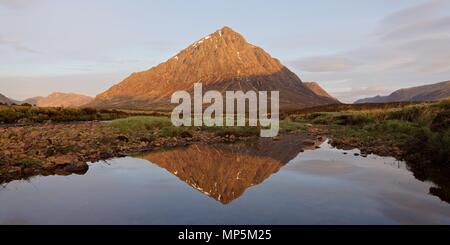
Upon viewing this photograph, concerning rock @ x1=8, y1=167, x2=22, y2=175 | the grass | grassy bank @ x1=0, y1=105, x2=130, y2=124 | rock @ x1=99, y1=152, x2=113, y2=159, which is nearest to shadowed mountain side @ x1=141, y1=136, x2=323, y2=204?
rock @ x1=99, y1=152, x2=113, y2=159

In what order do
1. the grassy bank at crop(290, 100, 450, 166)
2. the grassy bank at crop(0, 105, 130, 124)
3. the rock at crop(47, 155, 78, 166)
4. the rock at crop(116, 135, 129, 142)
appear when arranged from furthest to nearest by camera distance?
the grassy bank at crop(0, 105, 130, 124) < the rock at crop(116, 135, 129, 142) < the grassy bank at crop(290, 100, 450, 166) < the rock at crop(47, 155, 78, 166)

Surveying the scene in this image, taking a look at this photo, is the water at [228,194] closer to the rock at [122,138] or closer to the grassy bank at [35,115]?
the rock at [122,138]

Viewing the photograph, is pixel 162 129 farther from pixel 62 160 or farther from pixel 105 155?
pixel 62 160

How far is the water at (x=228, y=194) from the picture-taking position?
368 inches

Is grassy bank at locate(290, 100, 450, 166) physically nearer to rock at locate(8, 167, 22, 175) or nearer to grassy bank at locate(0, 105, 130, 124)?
rock at locate(8, 167, 22, 175)

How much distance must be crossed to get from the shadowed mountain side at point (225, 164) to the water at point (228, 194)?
0.04 metres

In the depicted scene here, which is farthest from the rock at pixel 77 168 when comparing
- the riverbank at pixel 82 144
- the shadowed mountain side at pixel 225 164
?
the shadowed mountain side at pixel 225 164

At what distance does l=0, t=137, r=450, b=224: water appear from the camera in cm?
935

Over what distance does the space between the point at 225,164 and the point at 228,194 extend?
20.4 feet

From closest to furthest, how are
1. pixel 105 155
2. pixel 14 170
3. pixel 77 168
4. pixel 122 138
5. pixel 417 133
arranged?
1. pixel 14 170
2. pixel 77 168
3. pixel 105 155
4. pixel 417 133
5. pixel 122 138

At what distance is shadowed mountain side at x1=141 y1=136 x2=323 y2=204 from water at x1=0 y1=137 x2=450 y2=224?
42mm

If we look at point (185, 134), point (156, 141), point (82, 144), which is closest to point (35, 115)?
point (185, 134)

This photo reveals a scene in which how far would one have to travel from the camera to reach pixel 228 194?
39.4ft

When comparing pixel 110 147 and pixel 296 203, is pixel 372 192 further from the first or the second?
pixel 110 147
